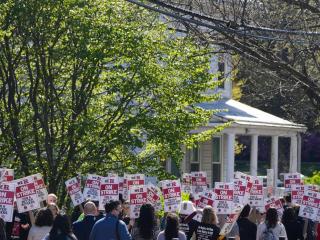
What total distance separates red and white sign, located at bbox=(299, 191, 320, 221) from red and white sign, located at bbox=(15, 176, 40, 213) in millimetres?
5342

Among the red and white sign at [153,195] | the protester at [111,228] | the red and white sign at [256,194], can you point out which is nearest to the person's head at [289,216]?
the red and white sign at [256,194]

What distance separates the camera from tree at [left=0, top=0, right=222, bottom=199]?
2084cm

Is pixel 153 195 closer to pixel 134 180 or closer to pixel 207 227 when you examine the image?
pixel 134 180

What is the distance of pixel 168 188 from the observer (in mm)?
18578

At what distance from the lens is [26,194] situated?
16922 mm

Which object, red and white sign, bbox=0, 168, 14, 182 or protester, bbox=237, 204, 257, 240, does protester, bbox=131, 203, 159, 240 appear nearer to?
protester, bbox=237, 204, 257, 240

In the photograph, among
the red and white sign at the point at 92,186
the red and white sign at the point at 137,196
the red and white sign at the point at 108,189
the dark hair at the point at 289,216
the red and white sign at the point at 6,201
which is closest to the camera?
the red and white sign at the point at 6,201

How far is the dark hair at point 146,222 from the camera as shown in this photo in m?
14.4

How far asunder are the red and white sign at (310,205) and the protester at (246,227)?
221 centimetres

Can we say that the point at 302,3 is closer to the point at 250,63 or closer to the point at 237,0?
the point at 237,0

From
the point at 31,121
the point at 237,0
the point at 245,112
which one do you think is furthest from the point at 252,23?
the point at 245,112

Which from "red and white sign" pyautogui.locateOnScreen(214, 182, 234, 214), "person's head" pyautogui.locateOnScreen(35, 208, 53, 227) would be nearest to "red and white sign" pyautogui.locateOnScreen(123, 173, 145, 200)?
"red and white sign" pyautogui.locateOnScreen(214, 182, 234, 214)

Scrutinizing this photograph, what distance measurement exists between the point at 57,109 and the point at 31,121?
64 cm

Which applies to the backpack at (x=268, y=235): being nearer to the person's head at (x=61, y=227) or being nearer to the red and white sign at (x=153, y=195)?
the red and white sign at (x=153, y=195)
